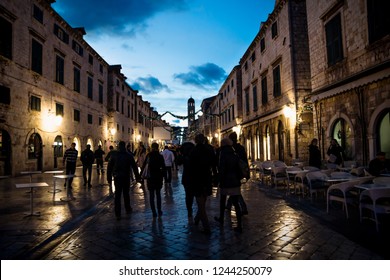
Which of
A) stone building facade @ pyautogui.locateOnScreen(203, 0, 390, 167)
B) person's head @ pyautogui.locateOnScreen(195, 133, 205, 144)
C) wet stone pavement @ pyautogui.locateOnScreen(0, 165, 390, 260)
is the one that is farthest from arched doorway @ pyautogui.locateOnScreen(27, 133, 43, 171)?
stone building facade @ pyautogui.locateOnScreen(203, 0, 390, 167)

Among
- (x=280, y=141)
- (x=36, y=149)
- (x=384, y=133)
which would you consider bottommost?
(x=36, y=149)

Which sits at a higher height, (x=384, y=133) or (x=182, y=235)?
(x=384, y=133)

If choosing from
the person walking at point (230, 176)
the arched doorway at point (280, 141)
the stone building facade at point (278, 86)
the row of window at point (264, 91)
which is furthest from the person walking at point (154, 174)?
the row of window at point (264, 91)

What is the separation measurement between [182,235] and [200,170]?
1.15 metres

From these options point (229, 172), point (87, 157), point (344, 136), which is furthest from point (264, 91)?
point (229, 172)

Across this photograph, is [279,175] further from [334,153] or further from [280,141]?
[280,141]

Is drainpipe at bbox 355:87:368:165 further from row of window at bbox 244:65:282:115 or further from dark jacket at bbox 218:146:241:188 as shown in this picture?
row of window at bbox 244:65:282:115

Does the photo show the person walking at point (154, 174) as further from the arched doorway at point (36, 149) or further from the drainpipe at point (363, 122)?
the arched doorway at point (36, 149)

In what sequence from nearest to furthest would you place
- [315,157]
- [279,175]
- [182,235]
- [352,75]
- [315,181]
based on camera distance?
[182,235], [315,181], [352,75], [315,157], [279,175]

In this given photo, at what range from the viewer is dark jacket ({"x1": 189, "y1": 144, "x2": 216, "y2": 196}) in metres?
4.62

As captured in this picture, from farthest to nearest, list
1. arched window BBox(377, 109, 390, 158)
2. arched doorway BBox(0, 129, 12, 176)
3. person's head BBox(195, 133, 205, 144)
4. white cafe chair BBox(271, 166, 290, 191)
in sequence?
arched doorway BBox(0, 129, 12, 176) < white cafe chair BBox(271, 166, 290, 191) < arched window BBox(377, 109, 390, 158) < person's head BBox(195, 133, 205, 144)

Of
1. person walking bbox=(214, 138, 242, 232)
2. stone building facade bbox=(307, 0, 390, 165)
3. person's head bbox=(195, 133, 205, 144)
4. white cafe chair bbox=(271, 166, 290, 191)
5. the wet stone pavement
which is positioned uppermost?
stone building facade bbox=(307, 0, 390, 165)

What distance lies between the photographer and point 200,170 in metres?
4.70

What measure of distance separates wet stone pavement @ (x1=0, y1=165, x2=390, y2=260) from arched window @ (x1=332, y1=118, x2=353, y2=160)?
4.53 metres
